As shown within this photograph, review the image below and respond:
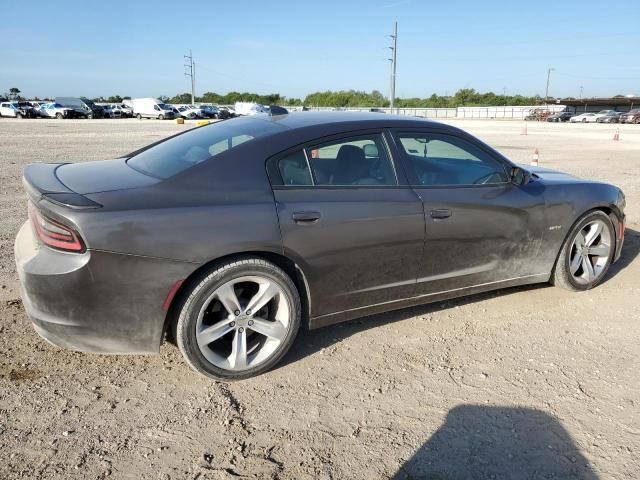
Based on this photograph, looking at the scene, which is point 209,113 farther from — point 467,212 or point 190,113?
point 467,212

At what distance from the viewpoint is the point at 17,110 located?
4519 cm

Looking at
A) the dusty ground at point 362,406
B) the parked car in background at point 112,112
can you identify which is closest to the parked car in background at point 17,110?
the parked car in background at point 112,112

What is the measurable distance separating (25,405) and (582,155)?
17.0m

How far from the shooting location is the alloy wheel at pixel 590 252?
446 centimetres

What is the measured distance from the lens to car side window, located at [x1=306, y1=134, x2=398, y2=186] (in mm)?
3307

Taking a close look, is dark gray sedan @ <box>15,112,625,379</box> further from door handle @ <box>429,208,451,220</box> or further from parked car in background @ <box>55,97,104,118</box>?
parked car in background @ <box>55,97,104,118</box>

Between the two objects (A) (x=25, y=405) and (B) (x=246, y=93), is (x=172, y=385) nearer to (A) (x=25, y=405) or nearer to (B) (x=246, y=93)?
(A) (x=25, y=405)

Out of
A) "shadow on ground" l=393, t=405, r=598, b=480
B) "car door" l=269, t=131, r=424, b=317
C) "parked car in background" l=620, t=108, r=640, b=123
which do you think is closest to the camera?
"shadow on ground" l=393, t=405, r=598, b=480

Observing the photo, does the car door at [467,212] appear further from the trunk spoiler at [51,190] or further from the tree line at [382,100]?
the tree line at [382,100]

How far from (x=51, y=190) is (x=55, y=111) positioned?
50195 mm

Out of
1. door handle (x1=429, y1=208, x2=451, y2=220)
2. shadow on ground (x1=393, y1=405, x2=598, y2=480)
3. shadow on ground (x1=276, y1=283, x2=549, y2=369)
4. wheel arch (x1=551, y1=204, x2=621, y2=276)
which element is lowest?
shadow on ground (x1=393, y1=405, x2=598, y2=480)

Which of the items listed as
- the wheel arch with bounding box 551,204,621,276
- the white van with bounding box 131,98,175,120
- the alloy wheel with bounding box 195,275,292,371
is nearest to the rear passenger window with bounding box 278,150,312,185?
the alloy wheel with bounding box 195,275,292,371

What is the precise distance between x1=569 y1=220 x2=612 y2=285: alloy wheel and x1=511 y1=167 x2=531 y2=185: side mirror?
0.83 m

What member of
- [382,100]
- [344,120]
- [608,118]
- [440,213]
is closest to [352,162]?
[344,120]
